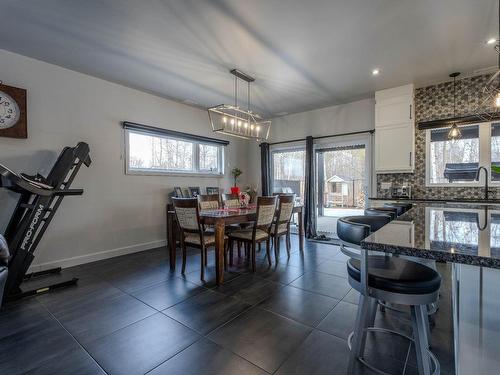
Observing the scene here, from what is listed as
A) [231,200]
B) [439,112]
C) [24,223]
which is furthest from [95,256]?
[439,112]

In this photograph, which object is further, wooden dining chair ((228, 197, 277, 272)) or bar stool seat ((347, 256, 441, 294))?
wooden dining chair ((228, 197, 277, 272))

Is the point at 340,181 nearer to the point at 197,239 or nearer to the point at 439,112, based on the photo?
the point at 439,112

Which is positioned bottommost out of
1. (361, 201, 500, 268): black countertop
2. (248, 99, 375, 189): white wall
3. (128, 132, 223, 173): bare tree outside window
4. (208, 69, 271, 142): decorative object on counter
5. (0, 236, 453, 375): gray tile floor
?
(0, 236, 453, 375): gray tile floor

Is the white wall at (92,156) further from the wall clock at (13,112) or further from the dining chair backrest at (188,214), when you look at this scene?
the dining chair backrest at (188,214)

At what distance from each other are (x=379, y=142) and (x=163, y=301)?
3938 mm

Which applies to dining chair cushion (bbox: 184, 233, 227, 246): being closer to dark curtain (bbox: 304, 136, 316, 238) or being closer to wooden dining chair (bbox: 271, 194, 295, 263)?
wooden dining chair (bbox: 271, 194, 295, 263)

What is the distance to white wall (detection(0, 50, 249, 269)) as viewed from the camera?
3039mm

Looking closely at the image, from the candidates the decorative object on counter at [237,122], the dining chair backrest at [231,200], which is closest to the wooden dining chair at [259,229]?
the dining chair backrest at [231,200]

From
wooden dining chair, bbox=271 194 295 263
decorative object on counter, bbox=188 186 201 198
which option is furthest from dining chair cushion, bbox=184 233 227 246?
decorative object on counter, bbox=188 186 201 198

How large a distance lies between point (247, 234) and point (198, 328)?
1.55 meters

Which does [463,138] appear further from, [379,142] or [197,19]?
[197,19]

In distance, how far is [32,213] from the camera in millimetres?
2414

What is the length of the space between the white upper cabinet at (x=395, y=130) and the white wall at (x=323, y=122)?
0.37 metres

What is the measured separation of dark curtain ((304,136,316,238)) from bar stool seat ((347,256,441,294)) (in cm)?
361
